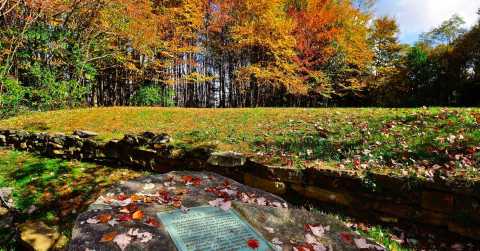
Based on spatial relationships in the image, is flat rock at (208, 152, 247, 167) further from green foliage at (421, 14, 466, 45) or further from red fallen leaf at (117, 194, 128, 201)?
green foliage at (421, 14, 466, 45)

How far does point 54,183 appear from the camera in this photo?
21.9ft

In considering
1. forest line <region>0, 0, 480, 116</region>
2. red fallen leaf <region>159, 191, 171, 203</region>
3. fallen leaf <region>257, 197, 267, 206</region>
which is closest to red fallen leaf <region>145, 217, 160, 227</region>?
red fallen leaf <region>159, 191, 171, 203</region>

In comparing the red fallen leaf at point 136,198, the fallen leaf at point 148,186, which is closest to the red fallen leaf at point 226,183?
the fallen leaf at point 148,186

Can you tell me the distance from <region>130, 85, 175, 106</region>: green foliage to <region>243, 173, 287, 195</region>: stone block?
14587 mm

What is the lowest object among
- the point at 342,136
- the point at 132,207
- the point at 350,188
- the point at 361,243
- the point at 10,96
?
the point at 361,243

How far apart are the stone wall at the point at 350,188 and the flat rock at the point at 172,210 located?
0.47m

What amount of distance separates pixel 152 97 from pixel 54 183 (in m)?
12.5

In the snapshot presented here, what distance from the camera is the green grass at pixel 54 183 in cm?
556

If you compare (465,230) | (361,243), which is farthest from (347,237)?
(465,230)

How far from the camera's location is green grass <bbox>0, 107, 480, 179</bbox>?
190 inches

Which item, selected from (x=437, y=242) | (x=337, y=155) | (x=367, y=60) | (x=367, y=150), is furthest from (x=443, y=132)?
(x=367, y=60)

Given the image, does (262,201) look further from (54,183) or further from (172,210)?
(54,183)

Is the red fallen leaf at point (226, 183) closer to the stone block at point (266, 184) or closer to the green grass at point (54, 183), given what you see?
the stone block at point (266, 184)

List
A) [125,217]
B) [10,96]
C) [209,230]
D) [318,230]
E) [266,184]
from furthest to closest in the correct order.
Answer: [10,96]
[266,184]
[318,230]
[125,217]
[209,230]
